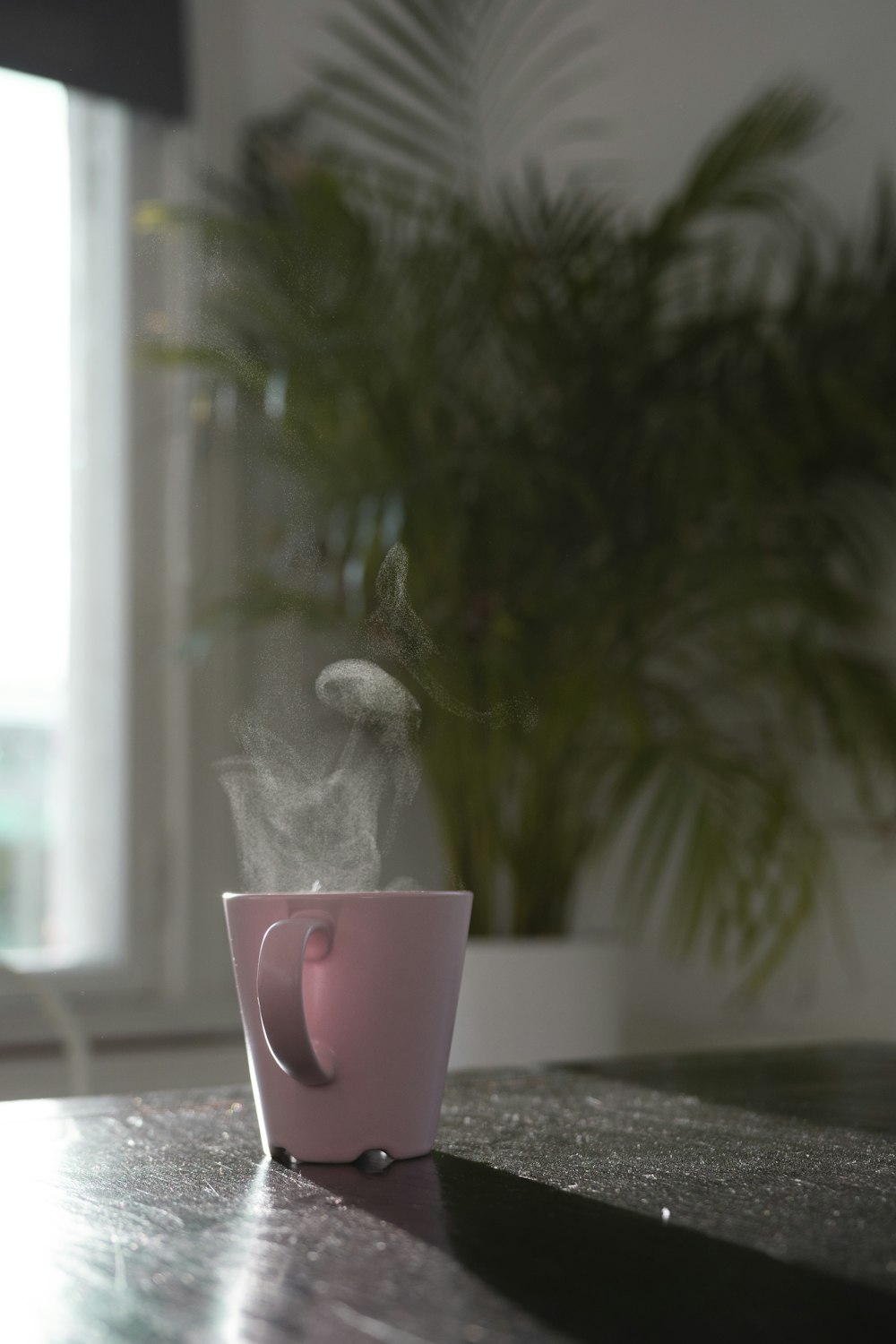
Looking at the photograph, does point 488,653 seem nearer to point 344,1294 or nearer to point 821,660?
point 821,660

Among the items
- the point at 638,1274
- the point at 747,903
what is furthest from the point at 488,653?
the point at 638,1274

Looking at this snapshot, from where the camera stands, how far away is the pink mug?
0.45 metres

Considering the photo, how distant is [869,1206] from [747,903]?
3.80 feet

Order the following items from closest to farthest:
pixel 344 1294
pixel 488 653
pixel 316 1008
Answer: pixel 344 1294, pixel 316 1008, pixel 488 653

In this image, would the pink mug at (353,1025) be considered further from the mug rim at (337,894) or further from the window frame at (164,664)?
the window frame at (164,664)

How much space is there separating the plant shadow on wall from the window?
10.1 inches

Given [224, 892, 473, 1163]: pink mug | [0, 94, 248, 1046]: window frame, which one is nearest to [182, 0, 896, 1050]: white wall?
[0, 94, 248, 1046]: window frame

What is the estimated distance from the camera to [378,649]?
1.80 feet

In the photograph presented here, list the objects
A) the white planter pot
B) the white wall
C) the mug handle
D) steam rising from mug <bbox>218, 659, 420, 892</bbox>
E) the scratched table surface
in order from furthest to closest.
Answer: the white wall < the white planter pot < steam rising from mug <bbox>218, 659, 420, 892</bbox> < the mug handle < the scratched table surface

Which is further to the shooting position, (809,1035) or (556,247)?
(809,1035)

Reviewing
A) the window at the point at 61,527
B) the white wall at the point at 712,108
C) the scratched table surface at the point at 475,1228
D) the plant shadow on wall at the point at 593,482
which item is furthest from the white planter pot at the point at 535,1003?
the scratched table surface at the point at 475,1228

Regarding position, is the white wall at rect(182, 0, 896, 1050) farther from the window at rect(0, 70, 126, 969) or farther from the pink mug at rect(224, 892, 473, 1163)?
the pink mug at rect(224, 892, 473, 1163)

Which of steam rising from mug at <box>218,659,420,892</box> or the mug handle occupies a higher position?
steam rising from mug at <box>218,659,420,892</box>

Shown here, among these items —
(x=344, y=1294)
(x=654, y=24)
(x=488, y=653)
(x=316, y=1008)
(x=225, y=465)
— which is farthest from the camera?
(x=654, y=24)
